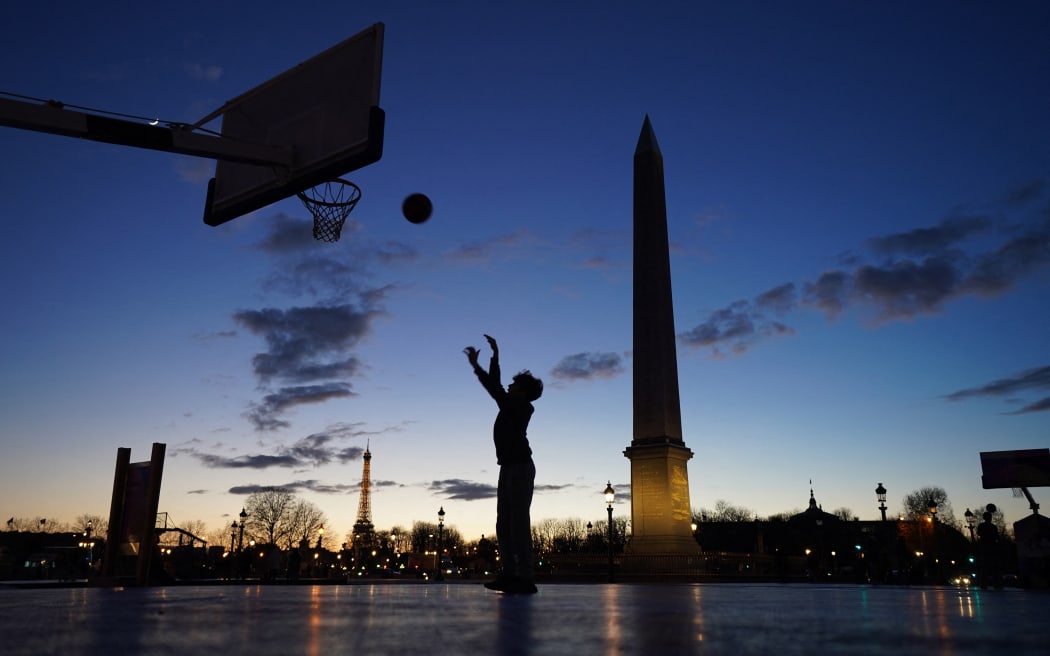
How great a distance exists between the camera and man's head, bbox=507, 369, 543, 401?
9812 mm

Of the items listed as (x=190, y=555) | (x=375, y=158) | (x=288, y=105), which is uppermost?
(x=288, y=105)

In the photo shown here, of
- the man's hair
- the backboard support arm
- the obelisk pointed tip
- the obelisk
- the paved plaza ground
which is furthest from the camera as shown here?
the obelisk pointed tip

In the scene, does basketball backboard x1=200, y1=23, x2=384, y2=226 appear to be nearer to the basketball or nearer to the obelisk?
the basketball

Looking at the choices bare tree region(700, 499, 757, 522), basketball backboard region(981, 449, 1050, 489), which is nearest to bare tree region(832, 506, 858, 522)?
bare tree region(700, 499, 757, 522)

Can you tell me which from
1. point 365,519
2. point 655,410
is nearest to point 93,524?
point 365,519

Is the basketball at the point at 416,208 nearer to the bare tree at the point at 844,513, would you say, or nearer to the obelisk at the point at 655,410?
the obelisk at the point at 655,410

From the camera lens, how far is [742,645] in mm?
3404

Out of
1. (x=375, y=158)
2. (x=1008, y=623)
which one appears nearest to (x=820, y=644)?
(x=1008, y=623)

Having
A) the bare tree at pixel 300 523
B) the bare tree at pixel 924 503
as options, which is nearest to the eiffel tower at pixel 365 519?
the bare tree at pixel 300 523

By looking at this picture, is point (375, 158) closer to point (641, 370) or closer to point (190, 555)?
point (641, 370)

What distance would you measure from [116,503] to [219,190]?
1033 centimetres

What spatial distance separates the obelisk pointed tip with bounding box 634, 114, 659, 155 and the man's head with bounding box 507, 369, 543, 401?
25748 millimetres

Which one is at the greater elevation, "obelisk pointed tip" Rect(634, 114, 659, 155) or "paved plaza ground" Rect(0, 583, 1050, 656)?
"obelisk pointed tip" Rect(634, 114, 659, 155)

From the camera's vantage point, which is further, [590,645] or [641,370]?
[641,370]
